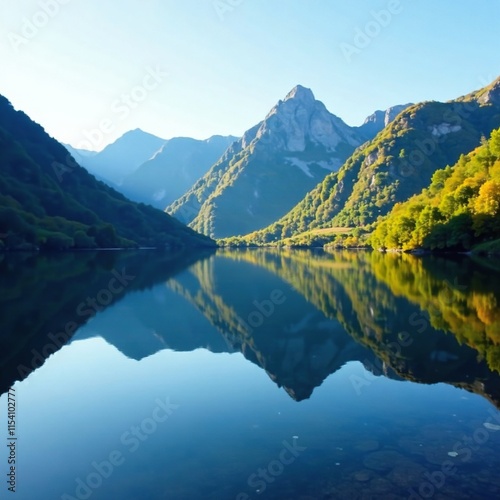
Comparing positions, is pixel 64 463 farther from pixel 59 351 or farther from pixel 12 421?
pixel 59 351

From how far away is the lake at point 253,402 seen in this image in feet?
33.5

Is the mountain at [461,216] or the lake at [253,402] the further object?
the mountain at [461,216]

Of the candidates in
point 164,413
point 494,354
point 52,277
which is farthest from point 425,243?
point 164,413

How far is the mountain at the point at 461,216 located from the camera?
336ft

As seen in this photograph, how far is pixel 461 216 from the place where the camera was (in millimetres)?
108500

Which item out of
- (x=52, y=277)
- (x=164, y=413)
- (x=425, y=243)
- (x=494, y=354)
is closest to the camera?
(x=164, y=413)

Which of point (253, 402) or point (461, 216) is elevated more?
point (461, 216)

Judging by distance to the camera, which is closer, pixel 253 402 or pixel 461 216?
pixel 253 402

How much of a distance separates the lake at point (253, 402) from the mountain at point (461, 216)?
79133 mm

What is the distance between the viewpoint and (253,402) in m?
15.5

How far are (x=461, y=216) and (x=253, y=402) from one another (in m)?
106

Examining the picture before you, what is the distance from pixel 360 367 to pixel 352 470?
9208 millimetres

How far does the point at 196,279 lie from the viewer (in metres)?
58.8

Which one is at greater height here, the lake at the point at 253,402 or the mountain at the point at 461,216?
the mountain at the point at 461,216
